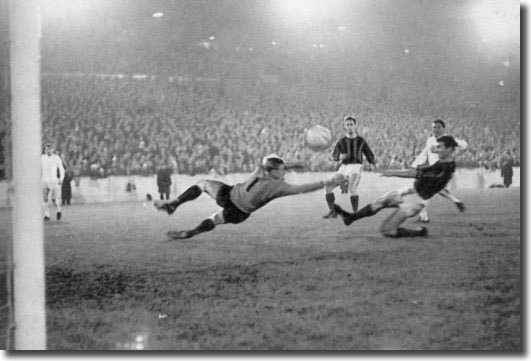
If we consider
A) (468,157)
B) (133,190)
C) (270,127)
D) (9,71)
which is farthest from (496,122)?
(9,71)

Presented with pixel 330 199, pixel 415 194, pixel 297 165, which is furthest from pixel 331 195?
pixel 415 194

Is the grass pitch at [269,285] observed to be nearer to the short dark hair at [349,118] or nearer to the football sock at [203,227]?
the football sock at [203,227]

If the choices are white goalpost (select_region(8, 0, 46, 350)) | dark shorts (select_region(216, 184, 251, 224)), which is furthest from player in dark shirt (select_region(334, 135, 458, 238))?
white goalpost (select_region(8, 0, 46, 350))

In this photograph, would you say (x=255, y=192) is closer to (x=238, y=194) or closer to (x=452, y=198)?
(x=238, y=194)

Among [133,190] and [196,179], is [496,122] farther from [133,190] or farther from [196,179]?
[133,190]

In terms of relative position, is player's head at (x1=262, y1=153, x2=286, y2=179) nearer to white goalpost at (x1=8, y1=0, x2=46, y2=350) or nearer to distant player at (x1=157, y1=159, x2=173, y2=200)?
distant player at (x1=157, y1=159, x2=173, y2=200)

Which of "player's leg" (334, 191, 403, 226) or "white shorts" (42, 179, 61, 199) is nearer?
"white shorts" (42, 179, 61, 199)
